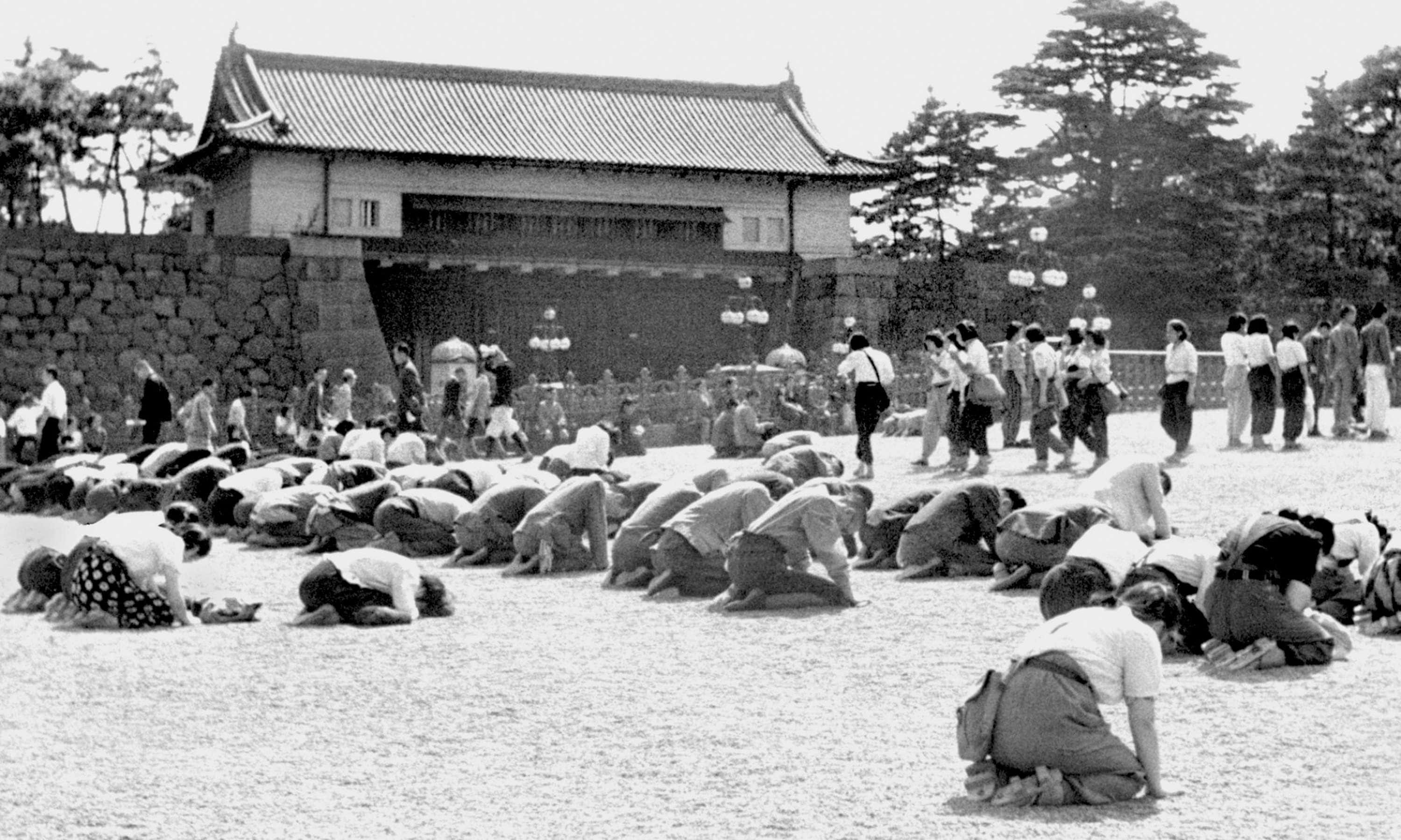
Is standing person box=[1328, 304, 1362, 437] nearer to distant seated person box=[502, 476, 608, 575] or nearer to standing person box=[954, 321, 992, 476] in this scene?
standing person box=[954, 321, 992, 476]

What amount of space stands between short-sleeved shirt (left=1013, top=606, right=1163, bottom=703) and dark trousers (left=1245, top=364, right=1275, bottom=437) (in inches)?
521

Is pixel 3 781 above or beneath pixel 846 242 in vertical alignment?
beneath

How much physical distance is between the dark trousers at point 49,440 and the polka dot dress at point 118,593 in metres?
14.9

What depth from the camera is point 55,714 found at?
29.0ft

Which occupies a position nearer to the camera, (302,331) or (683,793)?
(683,793)

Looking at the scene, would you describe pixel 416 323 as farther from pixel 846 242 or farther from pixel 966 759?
pixel 966 759

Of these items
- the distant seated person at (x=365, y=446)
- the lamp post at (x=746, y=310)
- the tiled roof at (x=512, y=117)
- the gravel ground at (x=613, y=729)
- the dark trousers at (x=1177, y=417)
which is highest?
the tiled roof at (x=512, y=117)

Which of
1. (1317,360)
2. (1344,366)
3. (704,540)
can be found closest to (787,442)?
(704,540)

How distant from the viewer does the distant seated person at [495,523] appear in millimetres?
14805

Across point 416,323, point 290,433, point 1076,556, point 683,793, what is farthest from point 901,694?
point 416,323

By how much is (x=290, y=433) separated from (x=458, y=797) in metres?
22.7

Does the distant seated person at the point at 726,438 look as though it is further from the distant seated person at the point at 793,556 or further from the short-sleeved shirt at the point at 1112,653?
the short-sleeved shirt at the point at 1112,653

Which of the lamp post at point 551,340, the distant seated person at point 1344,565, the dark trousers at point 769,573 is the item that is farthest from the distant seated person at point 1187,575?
the lamp post at point 551,340

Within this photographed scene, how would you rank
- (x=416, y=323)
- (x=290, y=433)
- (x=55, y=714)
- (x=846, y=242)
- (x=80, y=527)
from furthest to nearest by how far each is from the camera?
(x=846, y=242)
(x=416, y=323)
(x=290, y=433)
(x=80, y=527)
(x=55, y=714)
